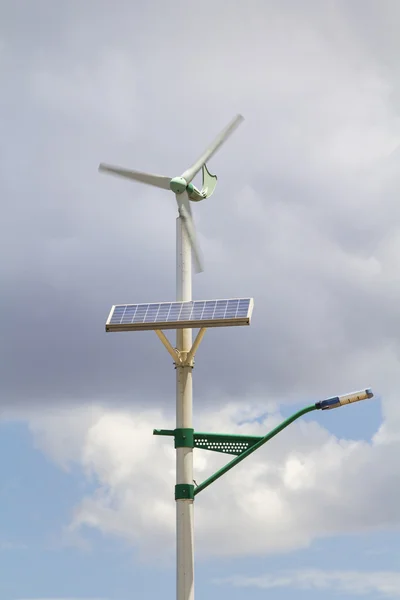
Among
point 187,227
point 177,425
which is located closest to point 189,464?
point 177,425

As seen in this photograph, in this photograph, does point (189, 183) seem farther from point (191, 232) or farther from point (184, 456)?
point (184, 456)

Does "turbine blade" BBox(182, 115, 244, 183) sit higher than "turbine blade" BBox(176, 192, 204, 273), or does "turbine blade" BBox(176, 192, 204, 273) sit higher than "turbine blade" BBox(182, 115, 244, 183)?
"turbine blade" BBox(182, 115, 244, 183)

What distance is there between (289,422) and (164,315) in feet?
21.7

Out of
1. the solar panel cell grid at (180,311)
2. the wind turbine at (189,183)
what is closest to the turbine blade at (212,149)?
the wind turbine at (189,183)

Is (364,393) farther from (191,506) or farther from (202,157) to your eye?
(202,157)

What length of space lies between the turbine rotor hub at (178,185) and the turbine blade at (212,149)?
22.9 inches

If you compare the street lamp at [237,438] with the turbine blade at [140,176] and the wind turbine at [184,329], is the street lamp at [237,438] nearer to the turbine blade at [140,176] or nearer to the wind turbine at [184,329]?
the wind turbine at [184,329]

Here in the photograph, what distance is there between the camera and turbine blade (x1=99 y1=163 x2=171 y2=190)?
47.1 metres

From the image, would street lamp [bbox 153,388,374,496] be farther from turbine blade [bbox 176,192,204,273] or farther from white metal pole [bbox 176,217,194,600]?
turbine blade [bbox 176,192,204,273]

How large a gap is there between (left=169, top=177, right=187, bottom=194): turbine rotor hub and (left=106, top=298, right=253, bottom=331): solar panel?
230 inches

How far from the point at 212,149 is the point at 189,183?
3320 millimetres

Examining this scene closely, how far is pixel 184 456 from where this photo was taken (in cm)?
4228

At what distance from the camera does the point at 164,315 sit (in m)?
42.4

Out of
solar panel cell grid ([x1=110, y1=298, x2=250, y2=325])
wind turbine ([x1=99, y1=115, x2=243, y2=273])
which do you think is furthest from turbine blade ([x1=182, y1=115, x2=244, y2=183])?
solar panel cell grid ([x1=110, y1=298, x2=250, y2=325])
